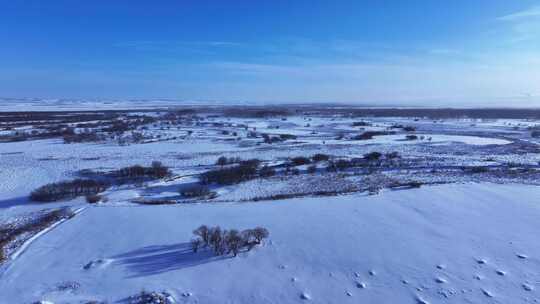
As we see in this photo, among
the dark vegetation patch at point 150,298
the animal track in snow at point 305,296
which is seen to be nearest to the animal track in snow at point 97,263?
the dark vegetation patch at point 150,298

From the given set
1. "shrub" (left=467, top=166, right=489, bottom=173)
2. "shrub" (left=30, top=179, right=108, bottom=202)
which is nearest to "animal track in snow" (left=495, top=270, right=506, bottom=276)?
"shrub" (left=467, top=166, right=489, bottom=173)

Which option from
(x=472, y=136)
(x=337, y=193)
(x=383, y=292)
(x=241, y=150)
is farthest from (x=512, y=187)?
(x=472, y=136)

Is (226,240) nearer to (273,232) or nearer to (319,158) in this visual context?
(273,232)

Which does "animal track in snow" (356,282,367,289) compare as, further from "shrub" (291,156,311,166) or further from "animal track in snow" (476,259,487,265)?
"shrub" (291,156,311,166)

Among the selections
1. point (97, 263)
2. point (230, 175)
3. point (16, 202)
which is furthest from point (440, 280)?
point (16, 202)

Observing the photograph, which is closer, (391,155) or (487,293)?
(487,293)
